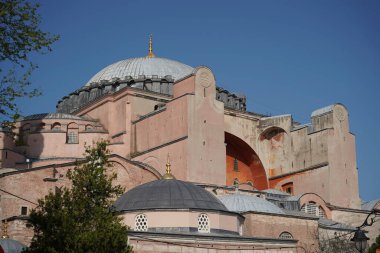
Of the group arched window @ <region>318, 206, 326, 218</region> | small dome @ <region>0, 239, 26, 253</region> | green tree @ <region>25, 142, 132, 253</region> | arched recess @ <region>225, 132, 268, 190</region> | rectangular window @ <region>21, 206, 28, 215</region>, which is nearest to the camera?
green tree @ <region>25, 142, 132, 253</region>

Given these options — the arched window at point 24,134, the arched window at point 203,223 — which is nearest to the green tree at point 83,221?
the arched window at point 203,223

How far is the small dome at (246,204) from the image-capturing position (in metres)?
36.8

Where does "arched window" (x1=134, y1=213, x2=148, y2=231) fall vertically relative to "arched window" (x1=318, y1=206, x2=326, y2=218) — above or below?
below

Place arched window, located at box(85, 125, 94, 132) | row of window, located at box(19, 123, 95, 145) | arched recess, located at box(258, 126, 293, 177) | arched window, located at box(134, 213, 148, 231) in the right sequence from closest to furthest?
1. arched window, located at box(134, 213, 148, 231)
2. row of window, located at box(19, 123, 95, 145)
3. arched window, located at box(85, 125, 94, 132)
4. arched recess, located at box(258, 126, 293, 177)

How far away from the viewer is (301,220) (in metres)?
38.2

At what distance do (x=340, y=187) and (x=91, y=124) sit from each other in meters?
14.8

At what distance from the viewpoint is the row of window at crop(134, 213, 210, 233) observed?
2944 centimetres

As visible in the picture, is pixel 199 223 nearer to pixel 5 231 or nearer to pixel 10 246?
pixel 10 246

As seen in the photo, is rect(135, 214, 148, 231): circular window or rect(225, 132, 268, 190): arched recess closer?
rect(135, 214, 148, 231): circular window

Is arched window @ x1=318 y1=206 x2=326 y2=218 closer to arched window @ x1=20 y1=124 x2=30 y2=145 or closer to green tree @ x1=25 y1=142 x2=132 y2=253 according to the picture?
arched window @ x1=20 y1=124 x2=30 y2=145

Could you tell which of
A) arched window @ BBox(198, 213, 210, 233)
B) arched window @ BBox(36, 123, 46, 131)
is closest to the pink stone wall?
arched window @ BBox(198, 213, 210, 233)

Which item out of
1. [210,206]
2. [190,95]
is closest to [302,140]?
[190,95]

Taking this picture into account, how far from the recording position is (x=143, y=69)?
171 ft

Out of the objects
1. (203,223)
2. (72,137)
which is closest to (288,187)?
(72,137)
